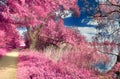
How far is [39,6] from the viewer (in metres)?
14.0

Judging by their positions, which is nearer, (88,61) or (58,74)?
(58,74)

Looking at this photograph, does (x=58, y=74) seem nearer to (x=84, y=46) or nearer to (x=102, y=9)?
(x=84, y=46)

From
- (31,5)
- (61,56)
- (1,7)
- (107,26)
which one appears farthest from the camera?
(61,56)

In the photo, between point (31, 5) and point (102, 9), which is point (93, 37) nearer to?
point (102, 9)

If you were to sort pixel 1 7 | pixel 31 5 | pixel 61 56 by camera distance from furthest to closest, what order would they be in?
pixel 61 56, pixel 31 5, pixel 1 7

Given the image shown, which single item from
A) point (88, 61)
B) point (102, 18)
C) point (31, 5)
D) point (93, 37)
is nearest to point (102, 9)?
point (102, 18)

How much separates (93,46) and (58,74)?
2055 millimetres

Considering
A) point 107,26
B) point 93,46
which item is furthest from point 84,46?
point 107,26

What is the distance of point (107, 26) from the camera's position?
48.5ft

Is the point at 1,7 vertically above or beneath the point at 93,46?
above

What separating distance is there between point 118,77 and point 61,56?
5412mm

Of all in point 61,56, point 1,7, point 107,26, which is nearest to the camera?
point 1,7

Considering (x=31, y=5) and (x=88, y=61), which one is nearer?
(x=31, y=5)

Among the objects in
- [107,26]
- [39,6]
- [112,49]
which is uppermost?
[39,6]
